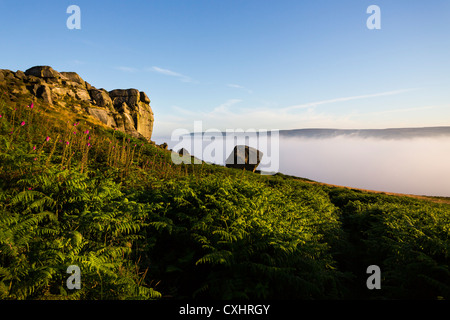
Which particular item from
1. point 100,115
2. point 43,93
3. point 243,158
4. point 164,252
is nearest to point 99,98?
point 100,115

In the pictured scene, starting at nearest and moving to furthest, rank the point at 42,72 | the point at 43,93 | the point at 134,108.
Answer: the point at 43,93
the point at 42,72
the point at 134,108

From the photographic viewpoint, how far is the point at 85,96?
5106 centimetres

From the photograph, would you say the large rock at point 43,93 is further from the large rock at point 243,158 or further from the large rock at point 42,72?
the large rock at point 243,158

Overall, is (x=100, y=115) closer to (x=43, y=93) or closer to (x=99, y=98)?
(x=99, y=98)

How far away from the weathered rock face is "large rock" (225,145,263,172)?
15409mm

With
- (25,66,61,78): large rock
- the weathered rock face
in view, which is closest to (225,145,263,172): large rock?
the weathered rock face

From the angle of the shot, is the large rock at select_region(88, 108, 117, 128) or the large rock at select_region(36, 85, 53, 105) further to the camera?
the large rock at select_region(88, 108, 117, 128)

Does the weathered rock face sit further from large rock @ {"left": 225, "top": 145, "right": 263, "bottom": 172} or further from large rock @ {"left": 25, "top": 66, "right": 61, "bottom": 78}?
large rock @ {"left": 225, "top": 145, "right": 263, "bottom": 172}

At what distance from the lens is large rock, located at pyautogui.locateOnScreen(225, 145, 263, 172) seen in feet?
112

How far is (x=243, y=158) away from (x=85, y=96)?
3957 cm
